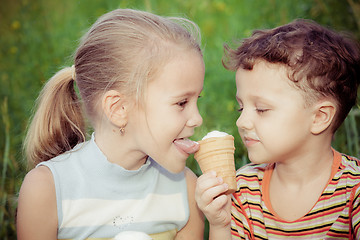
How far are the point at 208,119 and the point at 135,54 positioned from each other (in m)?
2.00

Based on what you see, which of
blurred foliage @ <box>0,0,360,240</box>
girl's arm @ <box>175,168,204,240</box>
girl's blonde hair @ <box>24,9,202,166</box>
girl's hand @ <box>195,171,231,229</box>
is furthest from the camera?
blurred foliage @ <box>0,0,360,240</box>

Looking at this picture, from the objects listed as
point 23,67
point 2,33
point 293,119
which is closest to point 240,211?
point 293,119

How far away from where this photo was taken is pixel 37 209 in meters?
2.38

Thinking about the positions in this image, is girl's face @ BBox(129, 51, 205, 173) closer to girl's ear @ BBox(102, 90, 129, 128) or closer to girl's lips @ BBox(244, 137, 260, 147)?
girl's ear @ BBox(102, 90, 129, 128)

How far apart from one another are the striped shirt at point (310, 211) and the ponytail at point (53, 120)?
109 centimetres

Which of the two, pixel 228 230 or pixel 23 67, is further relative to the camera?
pixel 23 67

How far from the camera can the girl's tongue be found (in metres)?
2.40

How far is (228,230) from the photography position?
2.56 meters

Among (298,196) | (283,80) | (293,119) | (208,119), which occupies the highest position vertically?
(283,80)

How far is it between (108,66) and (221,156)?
79cm

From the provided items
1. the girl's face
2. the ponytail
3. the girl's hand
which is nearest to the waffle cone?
the girl's hand

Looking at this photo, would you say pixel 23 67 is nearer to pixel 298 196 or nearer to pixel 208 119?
pixel 208 119

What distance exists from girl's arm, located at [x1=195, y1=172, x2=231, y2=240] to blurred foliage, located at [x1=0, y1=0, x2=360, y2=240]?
3.92 feet

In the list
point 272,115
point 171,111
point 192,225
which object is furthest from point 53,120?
point 272,115
